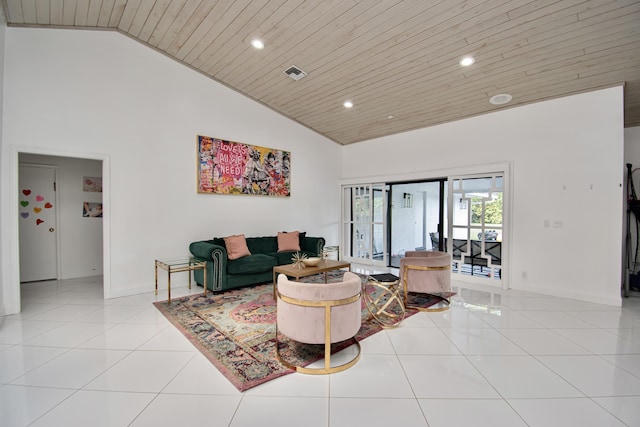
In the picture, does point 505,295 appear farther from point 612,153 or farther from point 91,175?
point 91,175

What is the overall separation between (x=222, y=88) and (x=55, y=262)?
4.49m

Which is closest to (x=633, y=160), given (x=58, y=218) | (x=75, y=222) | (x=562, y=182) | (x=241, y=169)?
(x=562, y=182)

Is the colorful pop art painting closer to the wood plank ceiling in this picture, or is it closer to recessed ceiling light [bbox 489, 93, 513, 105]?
the wood plank ceiling

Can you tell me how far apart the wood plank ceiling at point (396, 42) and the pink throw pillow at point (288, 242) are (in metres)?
2.82

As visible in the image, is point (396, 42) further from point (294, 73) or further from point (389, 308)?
point (389, 308)

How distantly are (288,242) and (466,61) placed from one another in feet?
13.9

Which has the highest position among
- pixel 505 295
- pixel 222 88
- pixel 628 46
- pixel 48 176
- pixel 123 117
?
pixel 222 88

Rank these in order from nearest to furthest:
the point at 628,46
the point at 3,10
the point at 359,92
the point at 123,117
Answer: the point at 628,46, the point at 3,10, the point at 123,117, the point at 359,92

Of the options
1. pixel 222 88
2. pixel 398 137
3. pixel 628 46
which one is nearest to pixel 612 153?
pixel 628 46

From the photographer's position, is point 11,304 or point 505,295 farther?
point 505,295

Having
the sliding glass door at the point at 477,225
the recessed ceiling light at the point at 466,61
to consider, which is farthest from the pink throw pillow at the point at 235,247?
the recessed ceiling light at the point at 466,61

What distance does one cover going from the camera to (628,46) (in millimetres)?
3230

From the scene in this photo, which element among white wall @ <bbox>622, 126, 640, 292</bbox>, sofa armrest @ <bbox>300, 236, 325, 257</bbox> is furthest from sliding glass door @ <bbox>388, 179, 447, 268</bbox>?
white wall @ <bbox>622, 126, 640, 292</bbox>

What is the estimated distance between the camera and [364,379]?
2.24 metres
